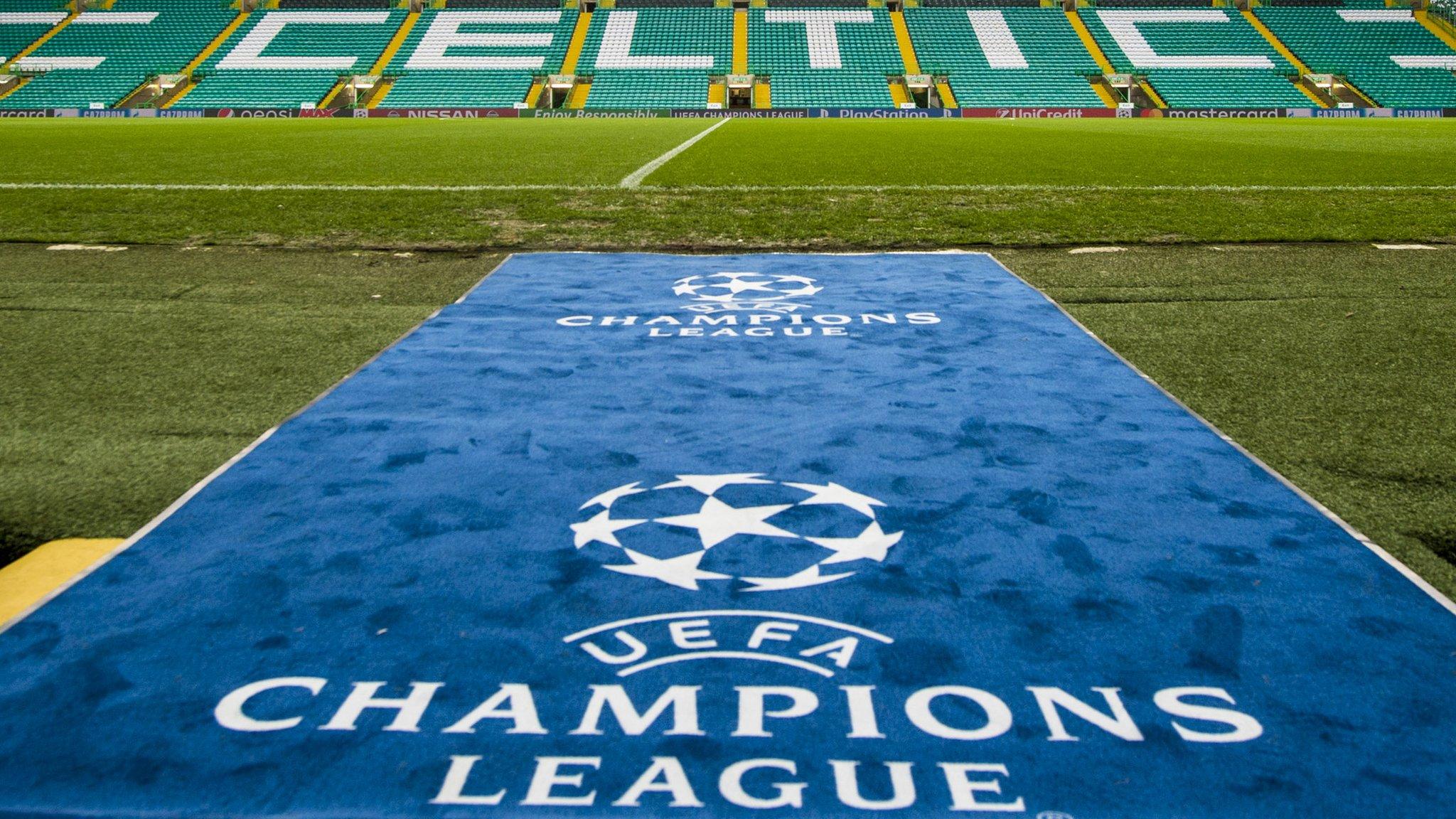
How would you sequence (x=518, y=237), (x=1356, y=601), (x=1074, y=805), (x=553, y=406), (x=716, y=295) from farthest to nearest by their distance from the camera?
(x=518, y=237), (x=716, y=295), (x=553, y=406), (x=1356, y=601), (x=1074, y=805)

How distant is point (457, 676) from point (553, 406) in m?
1.60

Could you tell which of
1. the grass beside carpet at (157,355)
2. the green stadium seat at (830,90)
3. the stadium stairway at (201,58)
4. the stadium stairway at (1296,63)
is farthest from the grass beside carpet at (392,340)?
the stadium stairway at (1296,63)

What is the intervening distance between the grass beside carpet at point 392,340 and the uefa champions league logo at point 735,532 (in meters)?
1.08

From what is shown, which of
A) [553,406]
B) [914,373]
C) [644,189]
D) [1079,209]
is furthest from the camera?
[644,189]

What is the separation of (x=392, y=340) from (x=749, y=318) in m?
1.44

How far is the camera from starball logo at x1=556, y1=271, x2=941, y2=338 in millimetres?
4320

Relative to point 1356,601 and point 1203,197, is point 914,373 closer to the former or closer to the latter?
point 1356,601

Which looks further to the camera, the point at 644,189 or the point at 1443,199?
the point at 644,189

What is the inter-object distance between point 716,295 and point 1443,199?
20.9ft

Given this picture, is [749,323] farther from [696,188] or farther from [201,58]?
[201,58]

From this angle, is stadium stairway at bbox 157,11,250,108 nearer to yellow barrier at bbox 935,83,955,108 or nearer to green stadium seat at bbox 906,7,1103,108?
yellow barrier at bbox 935,83,955,108

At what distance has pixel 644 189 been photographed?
29.1ft

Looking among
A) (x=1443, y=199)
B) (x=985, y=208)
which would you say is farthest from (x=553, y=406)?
(x=1443, y=199)

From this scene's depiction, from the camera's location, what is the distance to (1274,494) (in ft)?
8.48
